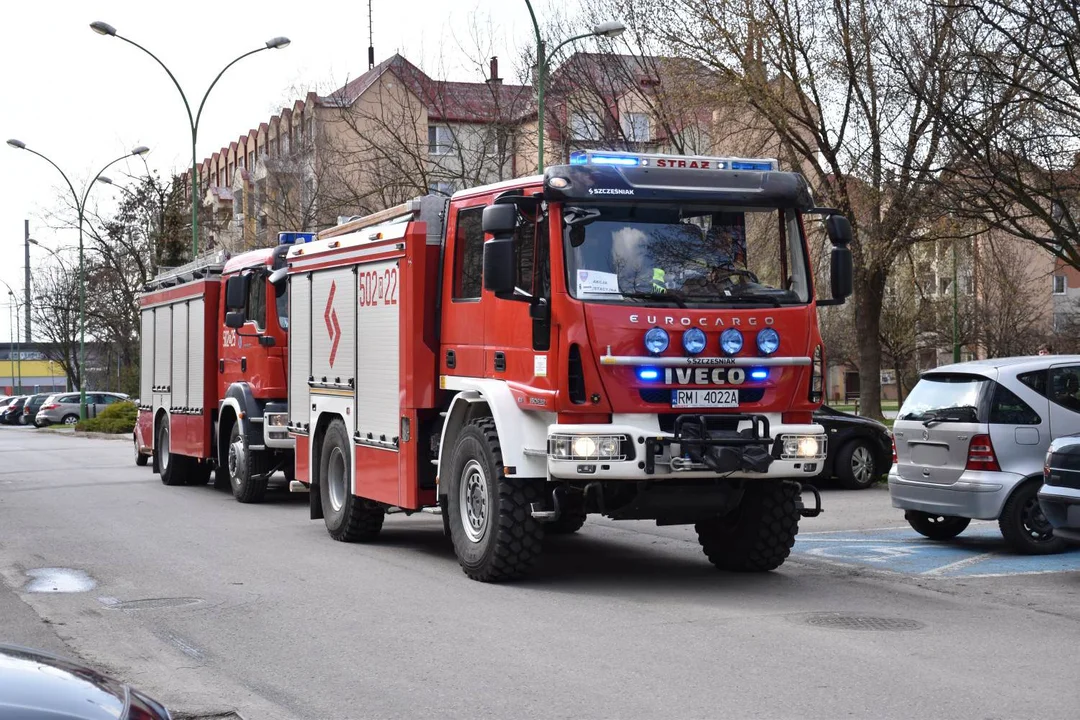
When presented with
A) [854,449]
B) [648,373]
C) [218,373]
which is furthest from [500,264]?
[854,449]

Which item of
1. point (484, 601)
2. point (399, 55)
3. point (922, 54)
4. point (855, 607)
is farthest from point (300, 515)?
point (399, 55)

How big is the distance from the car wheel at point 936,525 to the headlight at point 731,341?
14.2 feet

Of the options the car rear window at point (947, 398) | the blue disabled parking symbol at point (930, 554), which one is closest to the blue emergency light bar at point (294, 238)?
the blue disabled parking symbol at point (930, 554)

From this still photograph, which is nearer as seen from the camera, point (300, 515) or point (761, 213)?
point (761, 213)

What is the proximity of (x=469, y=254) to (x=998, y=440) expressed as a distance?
187 inches

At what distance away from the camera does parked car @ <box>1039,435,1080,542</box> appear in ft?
33.7

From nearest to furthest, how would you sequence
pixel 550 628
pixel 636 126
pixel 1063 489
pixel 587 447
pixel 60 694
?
1. pixel 60 694
2. pixel 550 628
3. pixel 587 447
4. pixel 1063 489
5. pixel 636 126

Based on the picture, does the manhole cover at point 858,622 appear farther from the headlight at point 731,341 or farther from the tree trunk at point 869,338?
the tree trunk at point 869,338

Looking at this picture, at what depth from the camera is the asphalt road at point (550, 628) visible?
21.9 ft

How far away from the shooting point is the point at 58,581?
35.6ft

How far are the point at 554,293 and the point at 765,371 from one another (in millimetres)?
1626

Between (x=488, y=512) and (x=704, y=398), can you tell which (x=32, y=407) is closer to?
(x=488, y=512)

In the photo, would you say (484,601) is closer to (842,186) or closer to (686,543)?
(686,543)

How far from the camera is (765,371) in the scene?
397 inches
